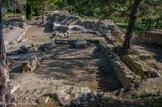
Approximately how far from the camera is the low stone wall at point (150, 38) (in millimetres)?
10978

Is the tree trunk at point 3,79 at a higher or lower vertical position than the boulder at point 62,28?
lower

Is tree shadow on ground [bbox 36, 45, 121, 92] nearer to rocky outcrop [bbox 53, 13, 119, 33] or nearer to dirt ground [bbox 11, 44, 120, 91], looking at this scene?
dirt ground [bbox 11, 44, 120, 91]

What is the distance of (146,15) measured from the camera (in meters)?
9.15

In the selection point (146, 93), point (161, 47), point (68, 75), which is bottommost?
point (68, 75)

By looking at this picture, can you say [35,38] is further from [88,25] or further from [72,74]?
[72,74]

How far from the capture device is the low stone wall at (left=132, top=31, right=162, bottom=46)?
432 inches

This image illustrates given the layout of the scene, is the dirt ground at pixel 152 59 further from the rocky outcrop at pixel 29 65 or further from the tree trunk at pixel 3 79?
the rocky outcrop at pixel 29 65

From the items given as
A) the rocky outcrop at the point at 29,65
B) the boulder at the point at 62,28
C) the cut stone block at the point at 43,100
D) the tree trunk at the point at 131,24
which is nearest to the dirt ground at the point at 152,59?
the tree trunk at the point at 131,24

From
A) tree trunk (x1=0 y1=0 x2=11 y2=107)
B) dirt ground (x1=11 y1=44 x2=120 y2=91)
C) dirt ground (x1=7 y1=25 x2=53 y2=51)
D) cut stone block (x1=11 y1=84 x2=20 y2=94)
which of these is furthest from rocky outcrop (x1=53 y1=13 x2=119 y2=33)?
tree trunk (x1=0 y1=0 x2=11 y2=107)

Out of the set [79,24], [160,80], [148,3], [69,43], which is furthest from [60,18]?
[160,80]

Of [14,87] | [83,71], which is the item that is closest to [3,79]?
[14,87]

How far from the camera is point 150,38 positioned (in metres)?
11.8

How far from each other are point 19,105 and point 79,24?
2442 centimetres

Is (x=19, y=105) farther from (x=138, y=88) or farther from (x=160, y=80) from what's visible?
(x=160, y=80)
